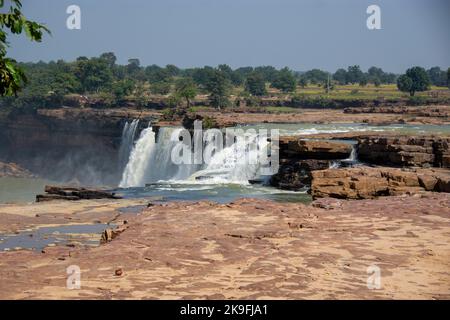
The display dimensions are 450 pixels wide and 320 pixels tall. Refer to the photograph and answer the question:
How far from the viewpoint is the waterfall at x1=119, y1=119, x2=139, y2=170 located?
44153 millimetres

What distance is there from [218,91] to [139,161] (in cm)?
2391

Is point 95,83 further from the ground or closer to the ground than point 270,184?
further from the ground

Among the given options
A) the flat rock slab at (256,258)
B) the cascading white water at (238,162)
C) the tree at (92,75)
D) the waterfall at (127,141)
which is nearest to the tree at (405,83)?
the tree at (92,75)

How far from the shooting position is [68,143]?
2109 inches

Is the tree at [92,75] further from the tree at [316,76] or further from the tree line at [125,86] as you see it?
the tree at [316,76]

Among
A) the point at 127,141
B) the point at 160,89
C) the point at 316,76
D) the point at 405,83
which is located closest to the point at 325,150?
the point at 127,141

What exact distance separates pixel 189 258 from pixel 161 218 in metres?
4.50

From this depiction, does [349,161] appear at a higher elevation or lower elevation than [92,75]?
lower

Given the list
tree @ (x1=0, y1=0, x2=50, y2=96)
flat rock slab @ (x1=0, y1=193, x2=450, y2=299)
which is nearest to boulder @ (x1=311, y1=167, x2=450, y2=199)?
flat rock slab @ (x1=0, y1=193, x2=450, y2=299)

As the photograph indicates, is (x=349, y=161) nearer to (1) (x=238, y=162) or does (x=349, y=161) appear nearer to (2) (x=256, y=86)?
(1) (x=238, y=162)

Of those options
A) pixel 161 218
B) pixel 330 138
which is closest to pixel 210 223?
pixel 161 218

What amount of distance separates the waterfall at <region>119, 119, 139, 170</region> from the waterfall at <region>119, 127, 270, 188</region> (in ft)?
9.90

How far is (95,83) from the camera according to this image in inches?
2908
